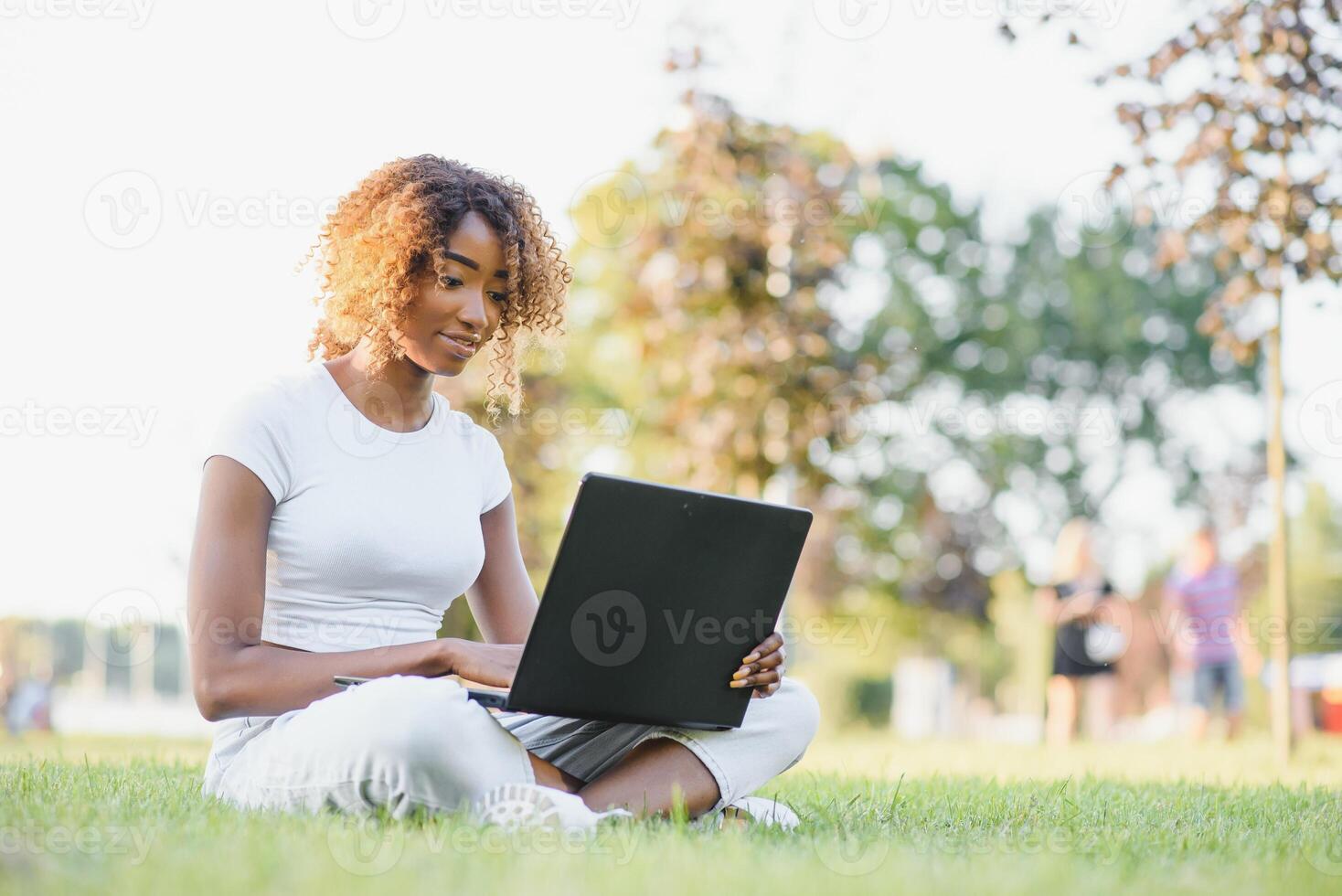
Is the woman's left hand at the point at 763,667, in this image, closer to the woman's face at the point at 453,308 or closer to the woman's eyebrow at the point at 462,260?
the woman's face at the point at 453,308

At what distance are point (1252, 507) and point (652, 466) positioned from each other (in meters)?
13.1

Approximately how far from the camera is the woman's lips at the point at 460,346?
11.2ft

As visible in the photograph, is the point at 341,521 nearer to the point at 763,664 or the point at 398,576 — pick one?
the point at 398,576

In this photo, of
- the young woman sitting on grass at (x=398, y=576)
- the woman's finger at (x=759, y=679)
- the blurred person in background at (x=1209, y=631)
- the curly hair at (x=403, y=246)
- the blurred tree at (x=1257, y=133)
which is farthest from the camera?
the blurred person in background at (x=1209, y=631)

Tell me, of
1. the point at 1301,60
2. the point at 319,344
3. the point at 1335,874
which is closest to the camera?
the point at 1335,874

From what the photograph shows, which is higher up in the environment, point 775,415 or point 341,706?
point 775,415

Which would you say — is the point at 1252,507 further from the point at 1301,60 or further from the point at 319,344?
the point at 319,344

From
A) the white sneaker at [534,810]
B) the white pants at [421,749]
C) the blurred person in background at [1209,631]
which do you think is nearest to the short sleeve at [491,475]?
the white pants at [421,749]

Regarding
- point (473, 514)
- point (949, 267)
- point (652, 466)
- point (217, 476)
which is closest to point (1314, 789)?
point (473, 514)

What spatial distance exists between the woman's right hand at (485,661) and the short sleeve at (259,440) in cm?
57

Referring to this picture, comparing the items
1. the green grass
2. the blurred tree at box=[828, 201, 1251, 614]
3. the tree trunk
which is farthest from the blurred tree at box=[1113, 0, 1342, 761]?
the blurred tree at box=[828, 201, 1251, 614]

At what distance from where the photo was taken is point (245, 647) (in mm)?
2895

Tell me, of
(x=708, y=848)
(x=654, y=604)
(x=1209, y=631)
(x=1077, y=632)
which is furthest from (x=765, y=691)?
(x=1209, y=631)

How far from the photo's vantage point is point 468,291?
11.3 feet
